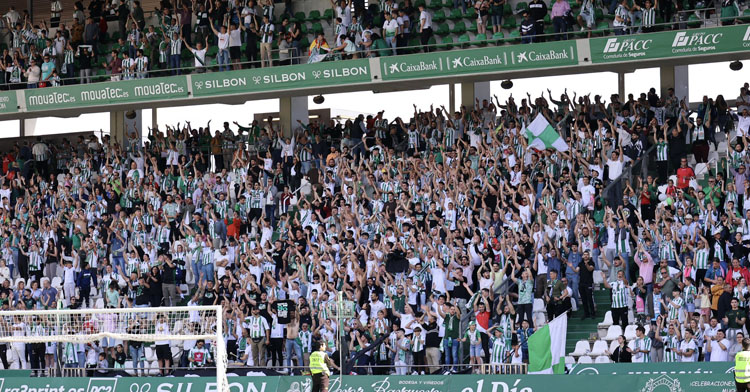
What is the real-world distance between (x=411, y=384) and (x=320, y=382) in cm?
191

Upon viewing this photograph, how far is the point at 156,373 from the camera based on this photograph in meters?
26.9

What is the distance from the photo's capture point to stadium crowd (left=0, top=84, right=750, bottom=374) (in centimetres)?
2400

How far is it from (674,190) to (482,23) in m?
8.06

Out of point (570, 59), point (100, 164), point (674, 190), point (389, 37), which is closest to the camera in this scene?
point (674, 190)

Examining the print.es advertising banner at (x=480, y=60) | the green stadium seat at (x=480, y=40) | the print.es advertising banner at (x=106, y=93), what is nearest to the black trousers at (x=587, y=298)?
the print.es advertising banner at (x=480, y=60)

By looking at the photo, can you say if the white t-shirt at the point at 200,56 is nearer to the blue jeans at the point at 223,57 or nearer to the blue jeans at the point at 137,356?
the blue jeans at the point at 223,57

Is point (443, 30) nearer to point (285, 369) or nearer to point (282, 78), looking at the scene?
point (282, 78)

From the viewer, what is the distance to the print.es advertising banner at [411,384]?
20688 millimetres

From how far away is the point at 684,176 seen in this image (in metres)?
25.8

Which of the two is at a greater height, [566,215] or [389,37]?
[389,37]

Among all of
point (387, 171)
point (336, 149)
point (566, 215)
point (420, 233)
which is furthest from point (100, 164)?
point (566, 215)

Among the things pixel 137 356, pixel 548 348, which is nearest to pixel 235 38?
pixel 137 356

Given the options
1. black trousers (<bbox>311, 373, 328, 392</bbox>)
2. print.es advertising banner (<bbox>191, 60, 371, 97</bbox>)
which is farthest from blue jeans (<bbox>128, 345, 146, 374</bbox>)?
print.es advertising banner (<bbox>191, 60, 371, 97</bbox>)

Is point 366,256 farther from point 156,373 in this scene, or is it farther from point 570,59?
point 570,59
